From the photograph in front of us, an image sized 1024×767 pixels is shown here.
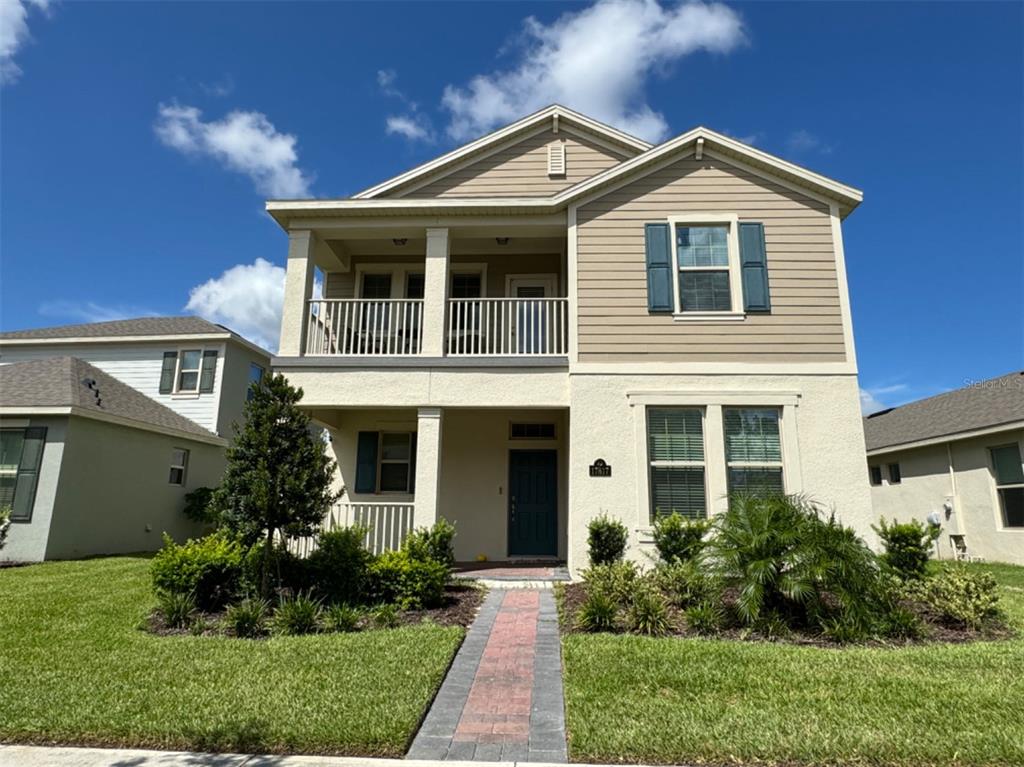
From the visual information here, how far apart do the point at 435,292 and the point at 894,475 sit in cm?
1499

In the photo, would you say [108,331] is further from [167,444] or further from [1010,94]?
[1010,94]

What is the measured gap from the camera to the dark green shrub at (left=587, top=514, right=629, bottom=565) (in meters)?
8.38

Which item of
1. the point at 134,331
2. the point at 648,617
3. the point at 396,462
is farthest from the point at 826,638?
the point at 134,331

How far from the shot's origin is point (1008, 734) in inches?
142

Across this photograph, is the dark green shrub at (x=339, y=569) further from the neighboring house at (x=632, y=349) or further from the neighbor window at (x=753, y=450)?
the neighbor window at (x=753, y=450)

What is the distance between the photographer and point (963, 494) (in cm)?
1330

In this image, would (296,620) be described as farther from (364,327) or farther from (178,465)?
(178,465)

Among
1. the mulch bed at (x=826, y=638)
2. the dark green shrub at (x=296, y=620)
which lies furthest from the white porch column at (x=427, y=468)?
the mulch bed at (x=826, y=638)

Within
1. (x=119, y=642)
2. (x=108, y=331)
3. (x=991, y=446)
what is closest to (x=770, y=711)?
(x=119, y=642)

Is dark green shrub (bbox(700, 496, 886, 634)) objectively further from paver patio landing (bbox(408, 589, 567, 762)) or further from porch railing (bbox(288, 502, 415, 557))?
porch railing (bbox(288, 502, 415, 557))

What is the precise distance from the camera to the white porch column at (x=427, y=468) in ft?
29.5

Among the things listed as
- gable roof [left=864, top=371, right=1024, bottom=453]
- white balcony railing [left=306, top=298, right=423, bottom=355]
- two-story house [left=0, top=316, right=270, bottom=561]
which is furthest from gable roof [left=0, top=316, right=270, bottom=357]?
gable roof [left=864, top=371, right=1024, bottom=453]

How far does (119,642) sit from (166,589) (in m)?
1.06

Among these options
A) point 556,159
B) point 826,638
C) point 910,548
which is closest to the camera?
point 826,638
